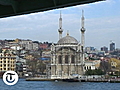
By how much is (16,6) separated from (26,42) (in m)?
162

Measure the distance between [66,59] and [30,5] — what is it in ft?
203

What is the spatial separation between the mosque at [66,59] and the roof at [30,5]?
5972 cm

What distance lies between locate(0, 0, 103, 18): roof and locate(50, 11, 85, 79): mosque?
59722 millimetres

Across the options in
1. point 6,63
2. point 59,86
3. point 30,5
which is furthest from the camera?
point 6,63

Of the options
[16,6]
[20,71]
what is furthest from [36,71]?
[16,6]

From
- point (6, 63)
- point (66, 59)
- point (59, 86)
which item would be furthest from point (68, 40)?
point (59, 86)

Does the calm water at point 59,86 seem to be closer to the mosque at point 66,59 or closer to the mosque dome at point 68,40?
the mosque dome at point 68,40

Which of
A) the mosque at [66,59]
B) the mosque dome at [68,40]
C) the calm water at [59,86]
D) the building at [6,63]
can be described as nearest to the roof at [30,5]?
the calm water at [59,86]

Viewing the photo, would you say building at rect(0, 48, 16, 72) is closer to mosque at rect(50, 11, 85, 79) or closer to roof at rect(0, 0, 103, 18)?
mosque at rect(50, 11, 85, 79)

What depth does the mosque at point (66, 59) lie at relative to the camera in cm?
6819

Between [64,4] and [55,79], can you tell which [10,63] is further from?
[64,4]

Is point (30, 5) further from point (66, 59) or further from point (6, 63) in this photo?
point (6, 63)

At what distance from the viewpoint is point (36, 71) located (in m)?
95.9

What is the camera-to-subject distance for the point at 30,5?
24.3ft
